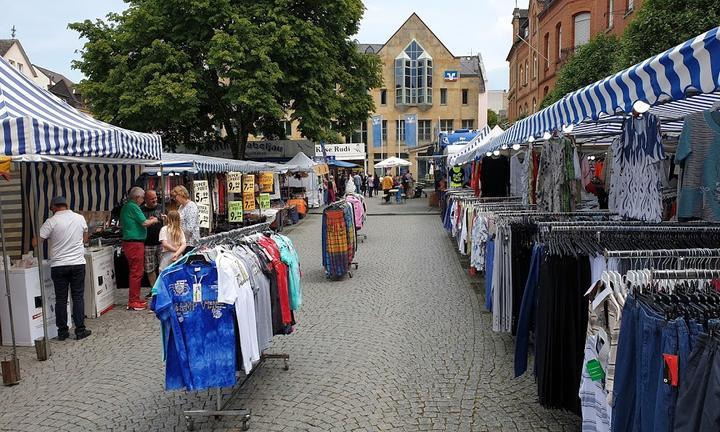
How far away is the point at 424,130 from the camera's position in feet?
182

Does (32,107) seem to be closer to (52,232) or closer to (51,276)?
(52,232)

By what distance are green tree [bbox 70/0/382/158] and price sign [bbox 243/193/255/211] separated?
5.22m

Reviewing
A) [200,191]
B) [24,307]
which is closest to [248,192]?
[200,191]

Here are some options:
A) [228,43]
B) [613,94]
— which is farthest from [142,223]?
[228,43]

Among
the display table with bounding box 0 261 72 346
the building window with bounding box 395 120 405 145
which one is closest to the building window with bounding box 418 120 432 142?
the building window with bounding box 395 120 405 145

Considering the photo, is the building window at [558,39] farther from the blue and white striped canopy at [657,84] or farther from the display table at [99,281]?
the display table at [99,281]

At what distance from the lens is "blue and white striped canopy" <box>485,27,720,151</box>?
2547 mm

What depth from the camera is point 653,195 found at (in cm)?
529

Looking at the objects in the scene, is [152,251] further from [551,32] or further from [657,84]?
[551,32]

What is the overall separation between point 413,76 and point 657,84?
52.9 meters

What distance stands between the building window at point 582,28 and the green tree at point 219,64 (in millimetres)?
14173

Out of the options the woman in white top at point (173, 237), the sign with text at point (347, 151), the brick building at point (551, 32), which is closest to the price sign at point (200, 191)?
the woman in white top at point (173, 237)

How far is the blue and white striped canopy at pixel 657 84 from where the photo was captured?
8.36 ft

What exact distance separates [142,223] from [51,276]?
4.86 feet
